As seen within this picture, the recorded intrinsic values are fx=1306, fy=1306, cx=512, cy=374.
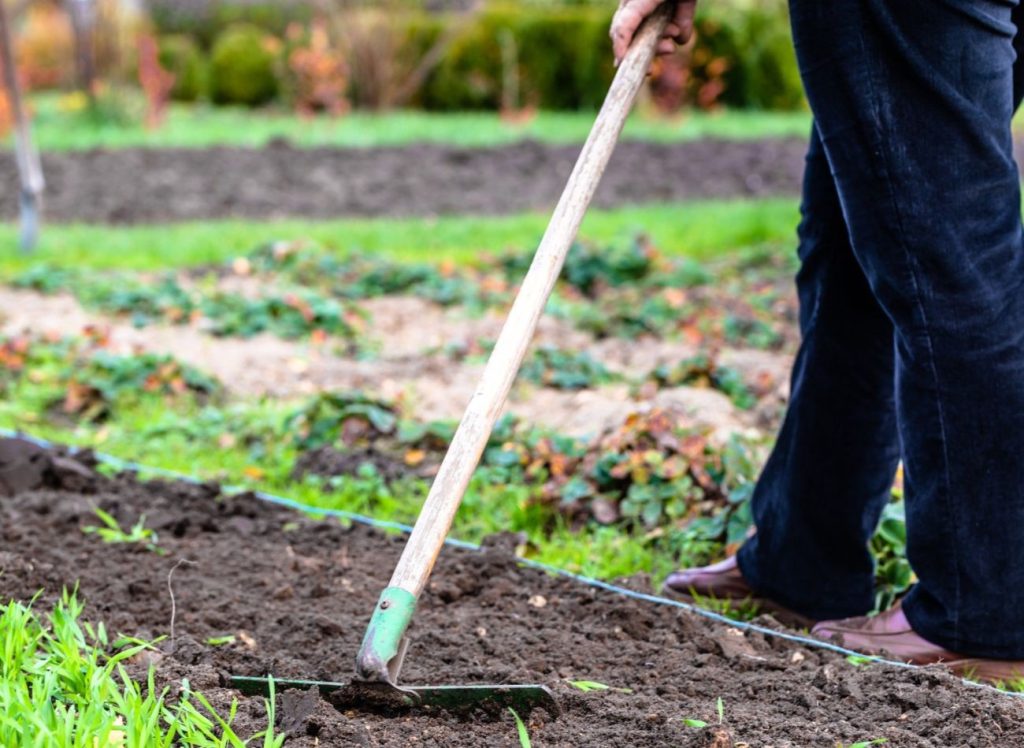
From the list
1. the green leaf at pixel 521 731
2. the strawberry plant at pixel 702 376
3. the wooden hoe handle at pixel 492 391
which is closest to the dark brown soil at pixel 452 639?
the green leaf at pixel 521 731

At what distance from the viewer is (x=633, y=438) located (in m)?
Answer: 3.48

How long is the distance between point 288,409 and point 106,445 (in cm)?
59

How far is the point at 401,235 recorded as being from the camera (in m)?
7.33

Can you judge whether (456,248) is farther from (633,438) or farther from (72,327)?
(633,438)

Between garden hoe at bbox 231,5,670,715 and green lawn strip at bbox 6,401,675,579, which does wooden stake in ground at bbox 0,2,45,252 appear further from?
garden hoe at bbox 231,5,670,715

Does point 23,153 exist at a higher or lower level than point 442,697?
higher

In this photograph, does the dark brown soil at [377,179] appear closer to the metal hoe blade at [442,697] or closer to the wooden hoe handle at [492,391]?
the wooden hoe handle at [492,391]

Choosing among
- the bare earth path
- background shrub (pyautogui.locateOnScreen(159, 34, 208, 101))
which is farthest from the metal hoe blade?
background shrub (pyautogui.locateOnScreen(159, 34, 208, 101))

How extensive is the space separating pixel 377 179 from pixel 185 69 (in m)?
9.69

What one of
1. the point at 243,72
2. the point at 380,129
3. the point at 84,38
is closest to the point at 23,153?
the point at 380,129

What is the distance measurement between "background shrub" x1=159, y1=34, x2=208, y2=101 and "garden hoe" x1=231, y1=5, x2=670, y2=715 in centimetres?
1640

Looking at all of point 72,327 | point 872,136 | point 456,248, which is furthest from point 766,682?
point 456,248

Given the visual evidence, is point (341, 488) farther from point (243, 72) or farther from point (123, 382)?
point (243, 72)

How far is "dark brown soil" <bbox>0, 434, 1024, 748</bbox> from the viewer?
2.01m
